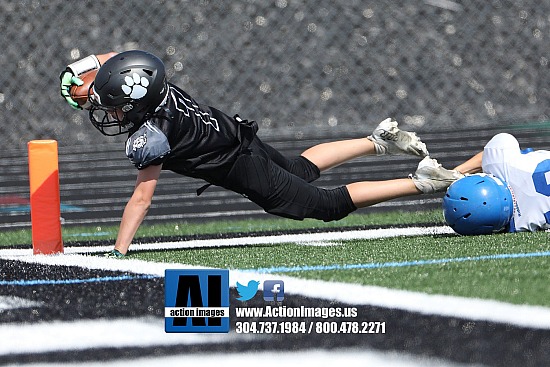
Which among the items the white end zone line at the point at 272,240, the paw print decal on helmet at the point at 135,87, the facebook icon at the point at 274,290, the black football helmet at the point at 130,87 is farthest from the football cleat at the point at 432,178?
the facebook icon at the point at 274,290

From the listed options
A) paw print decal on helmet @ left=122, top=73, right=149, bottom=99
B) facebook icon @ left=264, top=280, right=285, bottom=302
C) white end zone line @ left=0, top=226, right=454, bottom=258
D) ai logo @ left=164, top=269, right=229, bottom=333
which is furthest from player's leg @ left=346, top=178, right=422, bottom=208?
ai logo @ left=164, top=269, right=229, bottom=333

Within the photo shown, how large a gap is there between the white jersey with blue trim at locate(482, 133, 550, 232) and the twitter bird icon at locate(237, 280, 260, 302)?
6.71 feet

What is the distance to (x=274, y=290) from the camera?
4863mm

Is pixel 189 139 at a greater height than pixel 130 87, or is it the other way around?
pixel 130 87

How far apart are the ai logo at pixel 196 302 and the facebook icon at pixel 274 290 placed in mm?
160

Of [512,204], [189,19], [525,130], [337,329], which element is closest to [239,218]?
[512,204]

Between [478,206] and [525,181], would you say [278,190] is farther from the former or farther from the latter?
[525,181]

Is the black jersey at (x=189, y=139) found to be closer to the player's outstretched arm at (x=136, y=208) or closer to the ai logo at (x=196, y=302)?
the player's outstretched arm at (x=136, y=208)

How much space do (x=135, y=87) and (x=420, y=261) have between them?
179 cm

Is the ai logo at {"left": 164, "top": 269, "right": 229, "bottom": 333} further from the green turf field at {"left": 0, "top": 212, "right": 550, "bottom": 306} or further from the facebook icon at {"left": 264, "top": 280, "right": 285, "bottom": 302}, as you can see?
the green turf field at {"left": 0, "top": 212, "right": 550, "bottom": 306}

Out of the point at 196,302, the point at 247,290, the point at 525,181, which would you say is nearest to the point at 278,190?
the point at 525,181

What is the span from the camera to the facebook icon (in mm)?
4730

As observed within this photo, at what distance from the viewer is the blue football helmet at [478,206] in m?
6.51

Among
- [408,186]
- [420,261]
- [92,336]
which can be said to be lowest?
[92,336]
